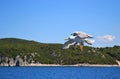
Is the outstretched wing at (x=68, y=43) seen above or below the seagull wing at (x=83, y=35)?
below

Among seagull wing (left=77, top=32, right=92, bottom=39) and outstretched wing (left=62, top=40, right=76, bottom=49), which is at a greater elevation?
seagull wing (left=77, top=32, right=92, bottom=39)

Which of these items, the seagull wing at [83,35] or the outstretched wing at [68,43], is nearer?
the seagull wing at [83,35]

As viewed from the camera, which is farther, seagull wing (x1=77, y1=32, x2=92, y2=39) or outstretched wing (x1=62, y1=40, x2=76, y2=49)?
outstretched wing (x1=62, y1=40, x2=76, y2=49)

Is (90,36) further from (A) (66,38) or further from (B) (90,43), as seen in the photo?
(A) (66,38)

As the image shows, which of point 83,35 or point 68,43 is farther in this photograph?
point 68,43

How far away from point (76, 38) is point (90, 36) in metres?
0.62

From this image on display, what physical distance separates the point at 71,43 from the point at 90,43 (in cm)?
90

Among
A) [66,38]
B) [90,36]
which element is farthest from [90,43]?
[66,38]

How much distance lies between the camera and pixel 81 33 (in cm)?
1847

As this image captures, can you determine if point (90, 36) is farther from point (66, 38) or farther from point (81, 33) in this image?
point (66, 38)

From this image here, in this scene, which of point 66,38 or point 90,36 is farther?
point 66,38

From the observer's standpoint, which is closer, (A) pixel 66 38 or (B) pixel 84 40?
(B) pixel 84 40

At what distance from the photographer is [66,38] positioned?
1952cm

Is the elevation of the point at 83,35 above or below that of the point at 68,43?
above
